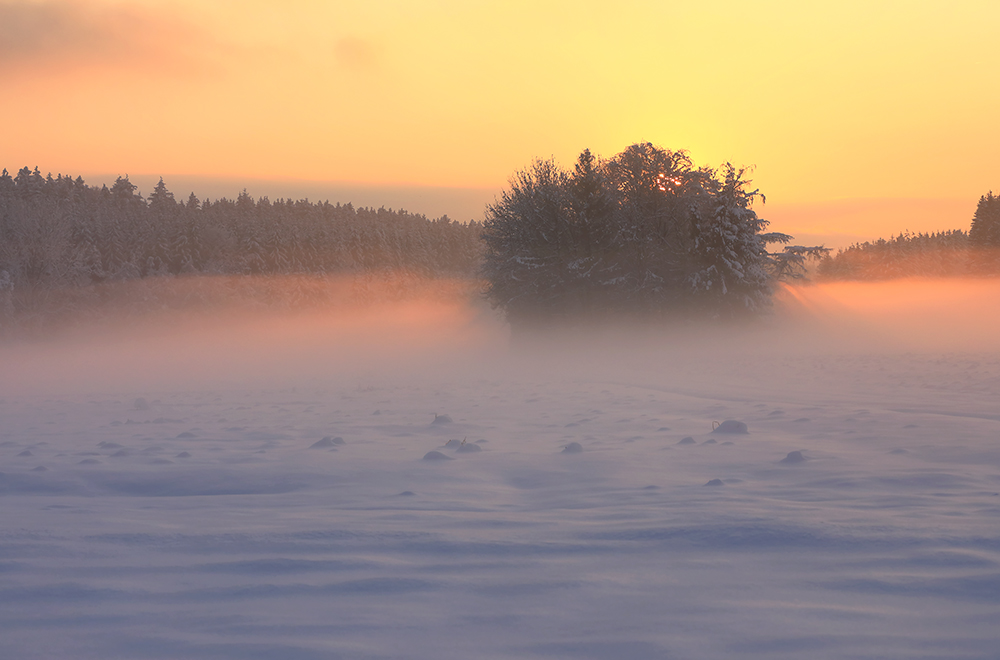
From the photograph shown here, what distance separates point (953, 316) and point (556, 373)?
22.8m

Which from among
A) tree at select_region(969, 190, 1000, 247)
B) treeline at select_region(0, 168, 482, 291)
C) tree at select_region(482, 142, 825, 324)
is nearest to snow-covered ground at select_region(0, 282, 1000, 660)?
tree at select_region(482, 142, 825, 324)

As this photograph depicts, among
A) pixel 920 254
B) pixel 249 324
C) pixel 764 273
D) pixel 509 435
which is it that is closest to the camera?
pixel 509 435

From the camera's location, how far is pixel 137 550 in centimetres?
339

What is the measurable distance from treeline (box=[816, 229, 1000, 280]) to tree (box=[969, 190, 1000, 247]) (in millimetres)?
7845

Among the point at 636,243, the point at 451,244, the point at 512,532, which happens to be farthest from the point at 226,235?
the point at 512,532

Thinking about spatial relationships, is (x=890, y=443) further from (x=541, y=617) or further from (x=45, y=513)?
(x=45, y=513)

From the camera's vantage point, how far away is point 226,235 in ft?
254

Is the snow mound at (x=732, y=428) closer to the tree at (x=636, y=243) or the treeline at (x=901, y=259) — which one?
the tree at (x=636, y=243)

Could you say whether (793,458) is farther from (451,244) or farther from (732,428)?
(451,244)

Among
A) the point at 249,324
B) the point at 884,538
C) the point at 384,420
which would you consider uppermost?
the point at 884,538

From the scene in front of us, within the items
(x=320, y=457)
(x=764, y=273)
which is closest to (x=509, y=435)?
(x=320, y=457)

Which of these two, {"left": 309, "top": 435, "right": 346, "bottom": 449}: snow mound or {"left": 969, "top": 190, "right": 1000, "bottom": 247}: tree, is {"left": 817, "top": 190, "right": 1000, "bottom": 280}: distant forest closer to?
{"left": 969, "top": 190, "right": 1000, "bottom": 247}: tree

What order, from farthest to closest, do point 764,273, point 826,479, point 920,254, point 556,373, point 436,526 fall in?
1. point 920,254
2. point 764,273
3. point 556,373
4. point 826,479
5. point 436,526

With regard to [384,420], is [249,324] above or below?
below
